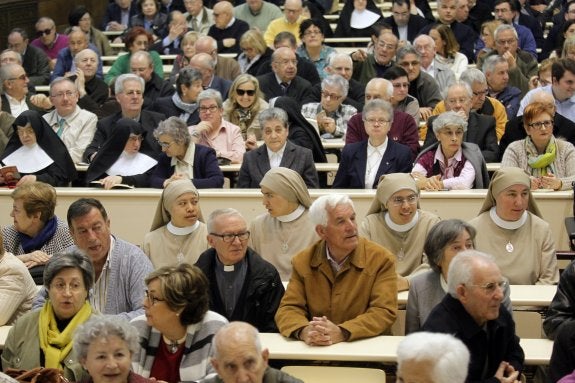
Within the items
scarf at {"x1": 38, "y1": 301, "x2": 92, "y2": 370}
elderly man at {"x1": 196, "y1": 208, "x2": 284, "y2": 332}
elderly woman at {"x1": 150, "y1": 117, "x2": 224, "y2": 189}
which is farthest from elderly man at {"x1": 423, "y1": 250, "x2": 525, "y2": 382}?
elderly woman at {"x1": 150, "y1": 117, "x2": 224, "y2": 189}

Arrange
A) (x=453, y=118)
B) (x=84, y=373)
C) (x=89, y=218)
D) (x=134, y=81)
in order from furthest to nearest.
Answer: (x=134, y=81) < (x=453, y=118) < (x=89, y=218) < (x=84, y=373)

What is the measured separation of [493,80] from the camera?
356 inches

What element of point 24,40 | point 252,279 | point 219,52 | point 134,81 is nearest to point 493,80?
point 134,81

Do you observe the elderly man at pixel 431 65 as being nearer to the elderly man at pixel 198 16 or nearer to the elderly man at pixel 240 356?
the elderly man at pixel 198 16

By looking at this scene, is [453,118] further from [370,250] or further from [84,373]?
[84,373]

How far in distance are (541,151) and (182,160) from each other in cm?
211

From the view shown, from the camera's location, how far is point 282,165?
24.3 ft

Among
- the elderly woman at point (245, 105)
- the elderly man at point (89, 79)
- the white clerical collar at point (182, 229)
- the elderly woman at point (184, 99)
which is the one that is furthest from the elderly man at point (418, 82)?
the white clerical collar at point (182, 229)

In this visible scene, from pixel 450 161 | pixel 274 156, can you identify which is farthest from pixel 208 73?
pixel 450 161

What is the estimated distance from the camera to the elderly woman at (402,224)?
5.84 metres

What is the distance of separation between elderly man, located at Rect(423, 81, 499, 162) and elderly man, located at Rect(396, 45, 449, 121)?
122 centimetres

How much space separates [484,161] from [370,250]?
225cm

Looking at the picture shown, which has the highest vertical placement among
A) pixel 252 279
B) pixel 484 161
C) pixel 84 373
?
pixel 484 161

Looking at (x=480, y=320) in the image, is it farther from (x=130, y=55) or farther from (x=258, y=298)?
(x=130, y=55)
